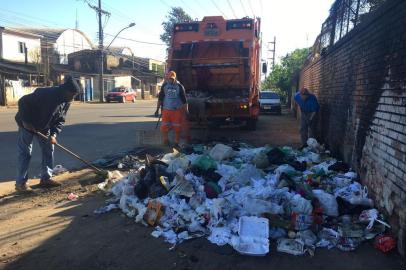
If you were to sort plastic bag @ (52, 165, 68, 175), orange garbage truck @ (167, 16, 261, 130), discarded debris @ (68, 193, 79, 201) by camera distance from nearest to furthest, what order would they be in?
1. discarded debris @ (68, 193, 79, 201)
2. plastic bag @ (52, 165, 68, 175)
3. orange garbage truck @ (167, 16, 261, 130)

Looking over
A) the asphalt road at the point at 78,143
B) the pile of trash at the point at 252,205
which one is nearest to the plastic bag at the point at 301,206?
the pile of trash at the point at 252,205

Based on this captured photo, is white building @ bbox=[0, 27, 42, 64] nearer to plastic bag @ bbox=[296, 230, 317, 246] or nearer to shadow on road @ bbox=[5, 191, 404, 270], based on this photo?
shadow on road @ bbox=[5, 191, 404, 270]

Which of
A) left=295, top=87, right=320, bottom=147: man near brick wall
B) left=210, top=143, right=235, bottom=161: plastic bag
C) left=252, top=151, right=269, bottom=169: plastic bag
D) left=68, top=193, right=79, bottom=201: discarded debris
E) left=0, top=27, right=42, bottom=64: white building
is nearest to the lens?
left=68, top=193, right=79, bottom=201: discarded debris

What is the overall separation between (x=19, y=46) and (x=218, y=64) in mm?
34706

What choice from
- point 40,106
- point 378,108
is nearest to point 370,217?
point 378,108

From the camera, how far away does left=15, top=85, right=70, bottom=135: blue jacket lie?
18.6 ft

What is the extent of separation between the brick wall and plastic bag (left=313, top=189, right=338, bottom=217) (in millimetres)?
437

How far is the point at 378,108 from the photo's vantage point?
470cm

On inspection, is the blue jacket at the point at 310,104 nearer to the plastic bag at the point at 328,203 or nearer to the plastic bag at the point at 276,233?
the plastic bag at the point at 328,203

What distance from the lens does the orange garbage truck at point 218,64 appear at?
1098 centimetres

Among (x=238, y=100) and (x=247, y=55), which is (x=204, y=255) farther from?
(x=247, y=55)

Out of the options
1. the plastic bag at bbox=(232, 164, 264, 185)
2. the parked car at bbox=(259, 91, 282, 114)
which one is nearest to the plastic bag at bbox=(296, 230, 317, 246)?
the plastic bag at bbox=(232, 164, 264, 185)

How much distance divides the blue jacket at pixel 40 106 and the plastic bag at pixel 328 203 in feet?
12.1

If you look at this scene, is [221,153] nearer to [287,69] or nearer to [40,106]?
[40,106]
